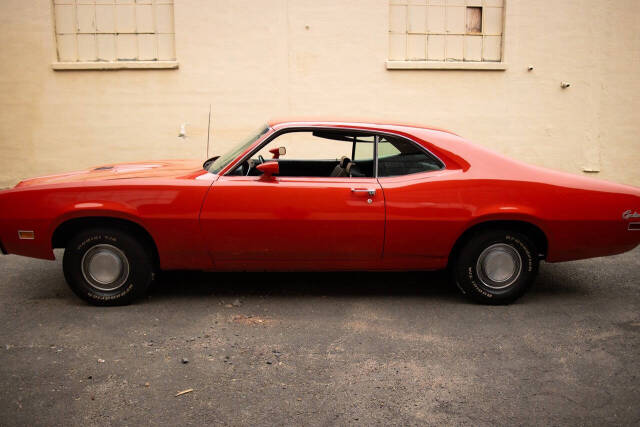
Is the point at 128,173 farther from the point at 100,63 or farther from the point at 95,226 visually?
the point at 100,63

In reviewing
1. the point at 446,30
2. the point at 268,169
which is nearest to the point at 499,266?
the point at 268,169

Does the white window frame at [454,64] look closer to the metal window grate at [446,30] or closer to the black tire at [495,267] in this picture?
the metal window grate at [446,30]

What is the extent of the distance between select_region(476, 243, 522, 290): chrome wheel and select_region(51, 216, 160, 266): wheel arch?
2616 mm

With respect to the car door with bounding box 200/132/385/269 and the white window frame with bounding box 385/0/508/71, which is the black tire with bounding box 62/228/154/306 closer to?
the car door with bounding box 200/132/385/269

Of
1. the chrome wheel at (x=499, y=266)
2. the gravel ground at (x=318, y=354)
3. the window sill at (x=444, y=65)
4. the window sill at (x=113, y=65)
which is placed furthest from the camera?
the window sill at (x=444, y=65)

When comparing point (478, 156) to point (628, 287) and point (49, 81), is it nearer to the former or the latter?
point (628, 287)

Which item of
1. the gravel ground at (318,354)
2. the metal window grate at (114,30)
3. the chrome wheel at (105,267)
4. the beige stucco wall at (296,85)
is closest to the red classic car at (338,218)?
the chrome wheel at (105,267)

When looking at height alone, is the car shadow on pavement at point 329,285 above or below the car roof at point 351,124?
below

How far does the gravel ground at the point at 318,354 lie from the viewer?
3012 mm

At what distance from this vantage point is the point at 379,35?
8.57 metres

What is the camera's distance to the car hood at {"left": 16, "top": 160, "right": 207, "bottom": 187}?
14.9ft

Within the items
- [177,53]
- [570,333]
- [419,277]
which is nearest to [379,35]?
[177,53]

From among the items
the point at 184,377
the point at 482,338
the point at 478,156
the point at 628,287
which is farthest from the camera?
the point at 628,287

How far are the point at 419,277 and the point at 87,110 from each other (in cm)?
Answer: 593
